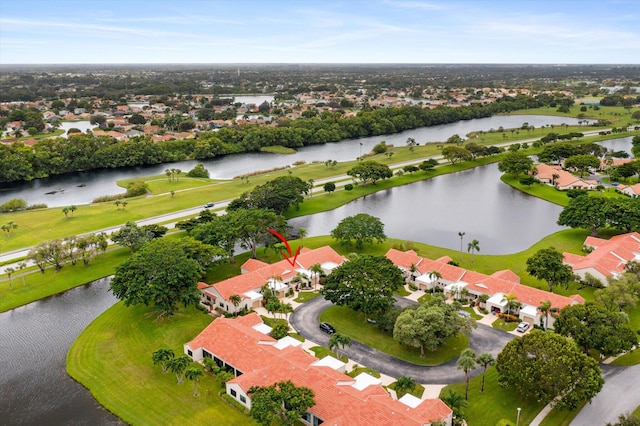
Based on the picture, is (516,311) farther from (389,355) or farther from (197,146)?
(197,146)

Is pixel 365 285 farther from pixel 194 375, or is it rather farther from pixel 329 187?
pixel 329 187

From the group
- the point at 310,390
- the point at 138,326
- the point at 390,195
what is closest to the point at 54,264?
the point at 138,326

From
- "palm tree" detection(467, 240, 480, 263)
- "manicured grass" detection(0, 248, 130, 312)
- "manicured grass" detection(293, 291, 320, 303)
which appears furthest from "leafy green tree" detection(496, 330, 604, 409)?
"manicured grass" detection(0, 248, 130, 312)

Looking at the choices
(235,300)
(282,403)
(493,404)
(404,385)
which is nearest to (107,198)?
(235,300)

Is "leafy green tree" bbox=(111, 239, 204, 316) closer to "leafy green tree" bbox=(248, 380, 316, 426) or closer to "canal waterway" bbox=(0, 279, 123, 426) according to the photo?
"canal waterway" bbox=(0, 279, 123, 426)

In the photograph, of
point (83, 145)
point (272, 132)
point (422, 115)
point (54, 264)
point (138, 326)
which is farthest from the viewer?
point (422, 115)

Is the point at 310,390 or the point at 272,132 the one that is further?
the point at 272,132
